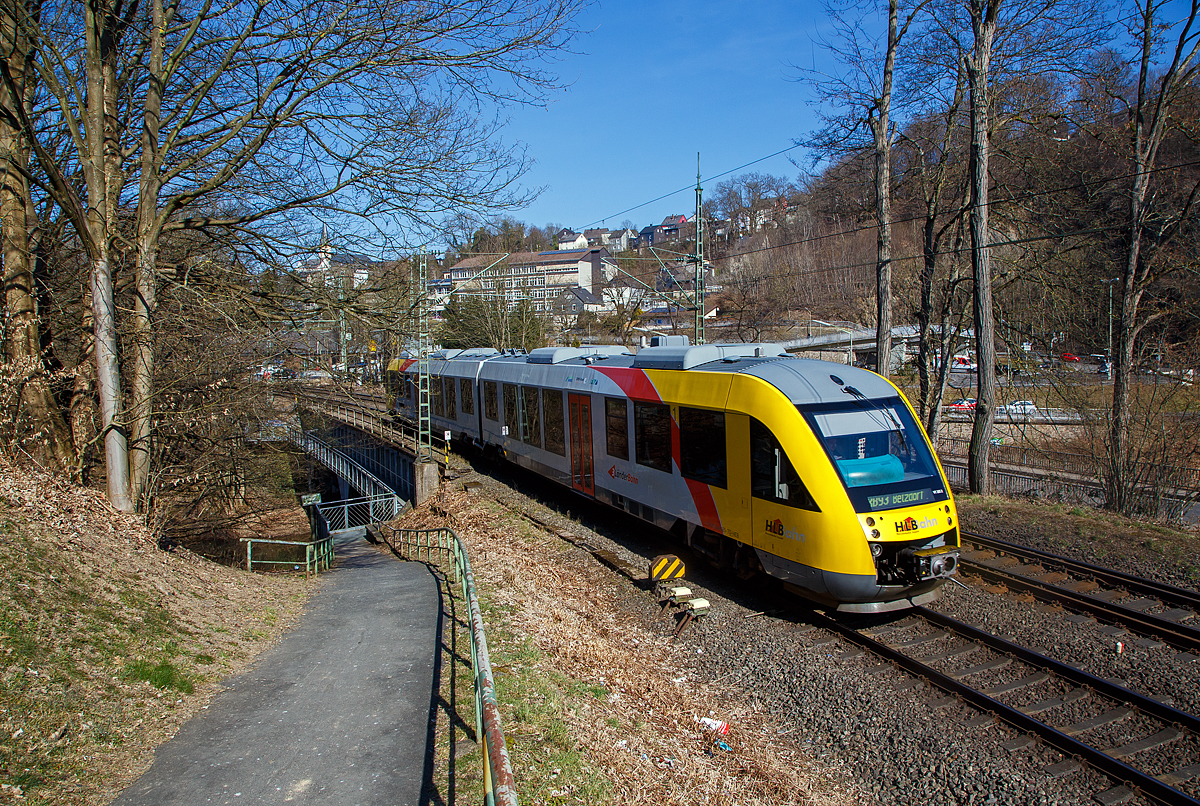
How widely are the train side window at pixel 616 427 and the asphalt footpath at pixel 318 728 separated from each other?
4.58 metres

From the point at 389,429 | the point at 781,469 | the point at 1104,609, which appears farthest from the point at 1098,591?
the point at 389,429

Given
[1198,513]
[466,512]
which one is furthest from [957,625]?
[1198,513]

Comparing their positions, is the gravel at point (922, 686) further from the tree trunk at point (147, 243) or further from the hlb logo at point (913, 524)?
the tree trunk at point (147, 243)

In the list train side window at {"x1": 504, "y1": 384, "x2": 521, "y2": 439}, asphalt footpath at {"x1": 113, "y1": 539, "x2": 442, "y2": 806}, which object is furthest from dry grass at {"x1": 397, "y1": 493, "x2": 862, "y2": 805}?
train side window at {"x1": 504, "y1": 384, "x2": 521, "y2": 439}

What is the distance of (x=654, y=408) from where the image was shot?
11.1 metres

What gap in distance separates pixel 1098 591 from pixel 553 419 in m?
9.77

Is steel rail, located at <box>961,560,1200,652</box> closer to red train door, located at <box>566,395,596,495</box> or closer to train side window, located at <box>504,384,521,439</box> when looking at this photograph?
red train door, located at <box>566,395,596,495</box>

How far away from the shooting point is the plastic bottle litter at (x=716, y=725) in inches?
241

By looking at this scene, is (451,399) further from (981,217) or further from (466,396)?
(981,217)

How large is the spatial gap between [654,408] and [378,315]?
→ 441cm

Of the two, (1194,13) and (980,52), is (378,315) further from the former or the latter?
(1194,13)

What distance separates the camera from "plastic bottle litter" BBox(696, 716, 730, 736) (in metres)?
6.13

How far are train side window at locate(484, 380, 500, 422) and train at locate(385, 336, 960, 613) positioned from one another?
251 inches

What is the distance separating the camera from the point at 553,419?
1502 cm
